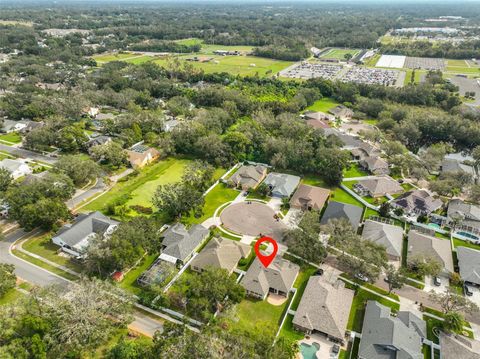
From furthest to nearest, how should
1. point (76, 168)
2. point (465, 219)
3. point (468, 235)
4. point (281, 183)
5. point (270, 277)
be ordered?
point (281, 183) < point (76, 168) < point (465, 219) < point (468, 235) < point (270, 277)

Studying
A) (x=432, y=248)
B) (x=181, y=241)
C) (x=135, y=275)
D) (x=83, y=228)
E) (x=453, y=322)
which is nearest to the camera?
(x=453, y=322)

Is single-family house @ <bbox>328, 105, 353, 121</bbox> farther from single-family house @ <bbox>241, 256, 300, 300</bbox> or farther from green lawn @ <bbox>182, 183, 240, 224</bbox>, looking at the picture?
single-family house @ <bbox>241, 256, 300, 300</bbox>

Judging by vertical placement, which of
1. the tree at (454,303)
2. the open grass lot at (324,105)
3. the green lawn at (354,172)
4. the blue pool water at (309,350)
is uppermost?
the tree at (454,303)

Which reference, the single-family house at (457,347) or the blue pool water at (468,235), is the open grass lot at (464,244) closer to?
the blue pool water at (468,235)

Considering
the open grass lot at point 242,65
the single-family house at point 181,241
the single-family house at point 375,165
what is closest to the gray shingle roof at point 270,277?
the single-family house at point 181,241

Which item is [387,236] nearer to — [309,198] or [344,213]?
[344,213]

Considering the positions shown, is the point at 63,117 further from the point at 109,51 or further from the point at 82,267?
the point at 109,51

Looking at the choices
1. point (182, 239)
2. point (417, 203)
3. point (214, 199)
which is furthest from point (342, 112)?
point (182, 239)
